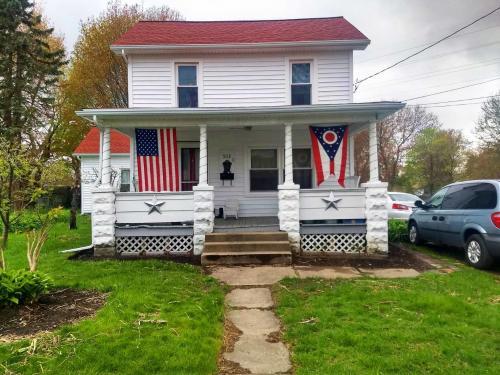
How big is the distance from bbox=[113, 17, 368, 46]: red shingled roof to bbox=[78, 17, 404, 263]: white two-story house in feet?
0.12

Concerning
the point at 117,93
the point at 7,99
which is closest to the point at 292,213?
the point at 7,99

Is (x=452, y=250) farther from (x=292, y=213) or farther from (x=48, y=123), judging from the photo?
(x=48, y=123)

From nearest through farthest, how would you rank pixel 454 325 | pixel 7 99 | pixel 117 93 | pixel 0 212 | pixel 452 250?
pixel 454 325 → pixel 0 212 → pixel 452 250 → pixel 7 99 → pixel 117 93

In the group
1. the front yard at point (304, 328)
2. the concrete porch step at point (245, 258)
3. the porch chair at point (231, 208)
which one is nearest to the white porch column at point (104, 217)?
→ the front yard at point (304, 328)

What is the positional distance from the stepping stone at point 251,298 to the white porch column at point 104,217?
4030mm

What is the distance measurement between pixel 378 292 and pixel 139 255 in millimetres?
5622

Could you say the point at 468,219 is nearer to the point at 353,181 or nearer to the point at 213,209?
the point at 353,181

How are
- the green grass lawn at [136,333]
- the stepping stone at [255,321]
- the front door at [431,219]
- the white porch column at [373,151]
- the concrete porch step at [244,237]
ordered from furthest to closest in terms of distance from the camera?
the front door at [431,219] < the white porch column at [373,151] < the concrete porch step at [244,237] < the stepping stone at [255,321] < the green grass lawn at [136,333]

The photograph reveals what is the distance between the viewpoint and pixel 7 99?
21.1 metres

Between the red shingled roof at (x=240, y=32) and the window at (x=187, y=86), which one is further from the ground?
the red shingled roof at (x=240, y=32)

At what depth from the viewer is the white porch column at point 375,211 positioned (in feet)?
28.9

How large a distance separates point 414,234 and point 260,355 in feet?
26.5

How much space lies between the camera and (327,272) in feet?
24.2

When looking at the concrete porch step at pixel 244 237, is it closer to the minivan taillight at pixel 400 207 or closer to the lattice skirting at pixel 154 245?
the lattice skirting at pixel 154 245
